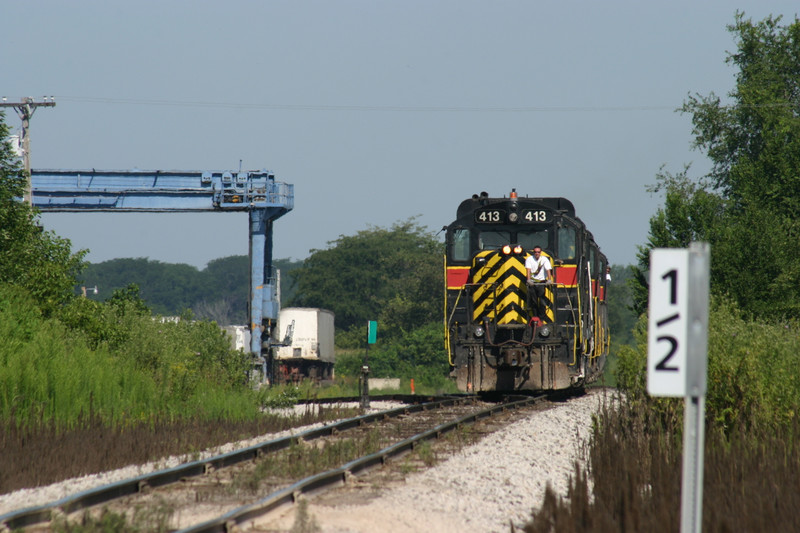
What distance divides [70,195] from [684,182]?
30248mm

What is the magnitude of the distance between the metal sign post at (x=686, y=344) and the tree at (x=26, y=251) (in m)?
16.8

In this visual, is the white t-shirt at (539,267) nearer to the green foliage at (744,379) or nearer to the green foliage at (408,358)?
the green foliage at (744,379)

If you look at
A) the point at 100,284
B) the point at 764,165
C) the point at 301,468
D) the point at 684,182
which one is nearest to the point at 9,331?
the point at 301,468

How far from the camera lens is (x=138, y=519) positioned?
645cm

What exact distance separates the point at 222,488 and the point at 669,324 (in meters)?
4.69

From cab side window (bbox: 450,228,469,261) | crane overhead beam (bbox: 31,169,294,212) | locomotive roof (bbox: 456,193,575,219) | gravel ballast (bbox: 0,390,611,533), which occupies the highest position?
crane overhead beam (bbox: 31,169,294,212)

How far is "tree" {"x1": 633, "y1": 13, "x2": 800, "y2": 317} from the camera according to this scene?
98.5 feet

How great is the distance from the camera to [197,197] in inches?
1367

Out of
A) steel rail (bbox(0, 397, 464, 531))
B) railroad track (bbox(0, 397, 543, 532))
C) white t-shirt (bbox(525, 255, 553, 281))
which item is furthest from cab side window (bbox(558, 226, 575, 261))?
steel rail (bbox(0, 397, 464, 531))

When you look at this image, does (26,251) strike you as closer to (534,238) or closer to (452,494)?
(534,238)

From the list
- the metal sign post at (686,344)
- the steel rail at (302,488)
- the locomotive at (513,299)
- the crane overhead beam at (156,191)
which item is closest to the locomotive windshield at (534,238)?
the locomotive at (513,299)

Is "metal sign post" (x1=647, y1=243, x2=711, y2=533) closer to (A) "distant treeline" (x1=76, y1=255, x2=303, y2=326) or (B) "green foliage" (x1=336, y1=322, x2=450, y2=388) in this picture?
(B) "green foliage" (x1=336, y1=322, x2=450, y2=388)

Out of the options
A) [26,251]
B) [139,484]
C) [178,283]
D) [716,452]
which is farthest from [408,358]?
[178,283]

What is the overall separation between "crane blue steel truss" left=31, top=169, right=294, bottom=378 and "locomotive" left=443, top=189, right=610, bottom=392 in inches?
675
